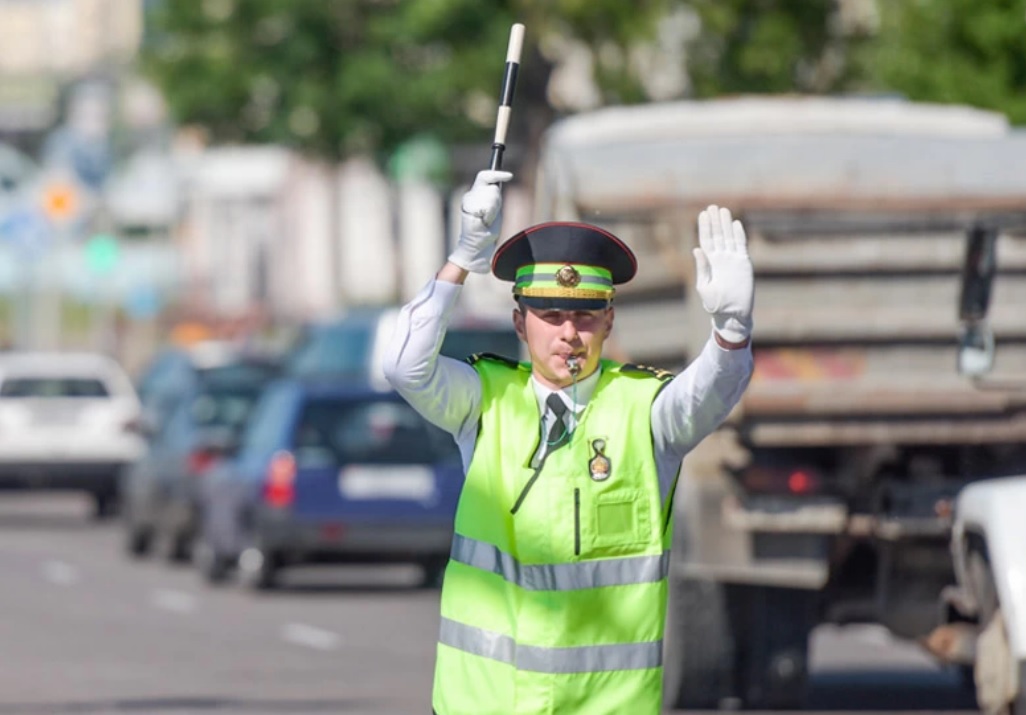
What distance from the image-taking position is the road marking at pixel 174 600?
21.0 metres

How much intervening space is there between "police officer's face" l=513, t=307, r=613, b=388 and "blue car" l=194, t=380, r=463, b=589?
48.3ft

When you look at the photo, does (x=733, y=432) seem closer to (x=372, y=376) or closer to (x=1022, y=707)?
(x=1022, y=707)

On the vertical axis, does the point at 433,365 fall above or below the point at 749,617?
above

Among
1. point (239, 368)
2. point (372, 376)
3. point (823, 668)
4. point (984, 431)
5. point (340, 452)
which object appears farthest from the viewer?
point (239, 368)

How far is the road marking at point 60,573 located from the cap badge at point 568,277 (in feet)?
57.9

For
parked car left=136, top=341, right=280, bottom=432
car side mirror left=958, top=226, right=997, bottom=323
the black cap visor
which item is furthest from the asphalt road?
the black cap visor

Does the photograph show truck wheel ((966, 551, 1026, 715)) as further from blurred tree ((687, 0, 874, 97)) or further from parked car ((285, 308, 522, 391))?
blurred tree ((687, 0, 874, 97))

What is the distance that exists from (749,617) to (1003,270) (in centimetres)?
183

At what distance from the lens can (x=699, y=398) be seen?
6.21 metres

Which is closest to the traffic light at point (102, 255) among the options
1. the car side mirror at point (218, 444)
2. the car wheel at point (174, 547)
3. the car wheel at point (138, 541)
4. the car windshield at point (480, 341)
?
the car wheel at point (138, 541)

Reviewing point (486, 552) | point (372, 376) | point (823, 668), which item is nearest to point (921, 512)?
point (823, 668)

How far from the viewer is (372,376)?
85.9 ft

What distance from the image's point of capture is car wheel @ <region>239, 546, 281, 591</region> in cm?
2200

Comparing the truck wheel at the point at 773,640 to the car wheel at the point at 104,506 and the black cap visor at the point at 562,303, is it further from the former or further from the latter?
the car wheel at the point at 104,506
